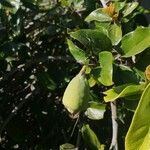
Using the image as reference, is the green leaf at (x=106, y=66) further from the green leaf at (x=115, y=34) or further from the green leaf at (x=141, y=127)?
the green leaf at (x=141, y=127)

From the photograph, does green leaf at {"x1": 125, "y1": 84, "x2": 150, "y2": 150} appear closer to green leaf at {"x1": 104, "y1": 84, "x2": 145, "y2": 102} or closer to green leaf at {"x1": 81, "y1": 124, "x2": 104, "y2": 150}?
green leaf at {"x1": 104, "y1": 84, "x2": 145, "y2": 102}

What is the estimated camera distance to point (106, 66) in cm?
114

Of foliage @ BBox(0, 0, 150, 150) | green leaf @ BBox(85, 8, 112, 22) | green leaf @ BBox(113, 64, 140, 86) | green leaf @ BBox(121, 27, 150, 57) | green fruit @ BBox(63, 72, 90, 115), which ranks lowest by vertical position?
foliage @ BBox(0, 0, 150, 150)

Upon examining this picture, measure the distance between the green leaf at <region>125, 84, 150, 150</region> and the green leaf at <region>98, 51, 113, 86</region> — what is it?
0.99 feet

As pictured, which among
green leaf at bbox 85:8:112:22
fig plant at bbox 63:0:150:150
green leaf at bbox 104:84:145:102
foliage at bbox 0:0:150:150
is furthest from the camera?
foliage at bbox 0:0:150:150

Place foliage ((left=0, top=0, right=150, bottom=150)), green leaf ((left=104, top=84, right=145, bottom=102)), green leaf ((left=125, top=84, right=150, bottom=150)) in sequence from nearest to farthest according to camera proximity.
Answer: green leaf ((left=125, top=84, right=150, bottom=150)), green leaf ((left=104, top=84, right=145, bottom=102)), foliage ((left=0, top=0, right=150, bottom=150))

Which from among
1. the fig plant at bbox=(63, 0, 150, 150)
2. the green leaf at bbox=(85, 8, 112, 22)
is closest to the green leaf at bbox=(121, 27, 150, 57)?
the fig plant at bbox=(63, 0, 150, 150)

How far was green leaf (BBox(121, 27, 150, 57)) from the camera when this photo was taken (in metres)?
1.13

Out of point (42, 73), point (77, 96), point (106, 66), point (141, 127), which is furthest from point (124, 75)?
point (42, 73)

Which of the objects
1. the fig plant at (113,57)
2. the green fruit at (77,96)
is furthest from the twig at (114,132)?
the green fruit at (77,96)

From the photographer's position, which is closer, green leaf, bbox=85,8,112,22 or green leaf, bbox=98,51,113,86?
green leaf, bbox=98,51,113,86

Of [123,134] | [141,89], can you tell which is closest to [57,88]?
[123,134]

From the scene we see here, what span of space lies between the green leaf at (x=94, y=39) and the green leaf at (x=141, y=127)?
0.37m

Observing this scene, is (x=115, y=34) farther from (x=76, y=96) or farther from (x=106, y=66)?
(x=76, y=96)
